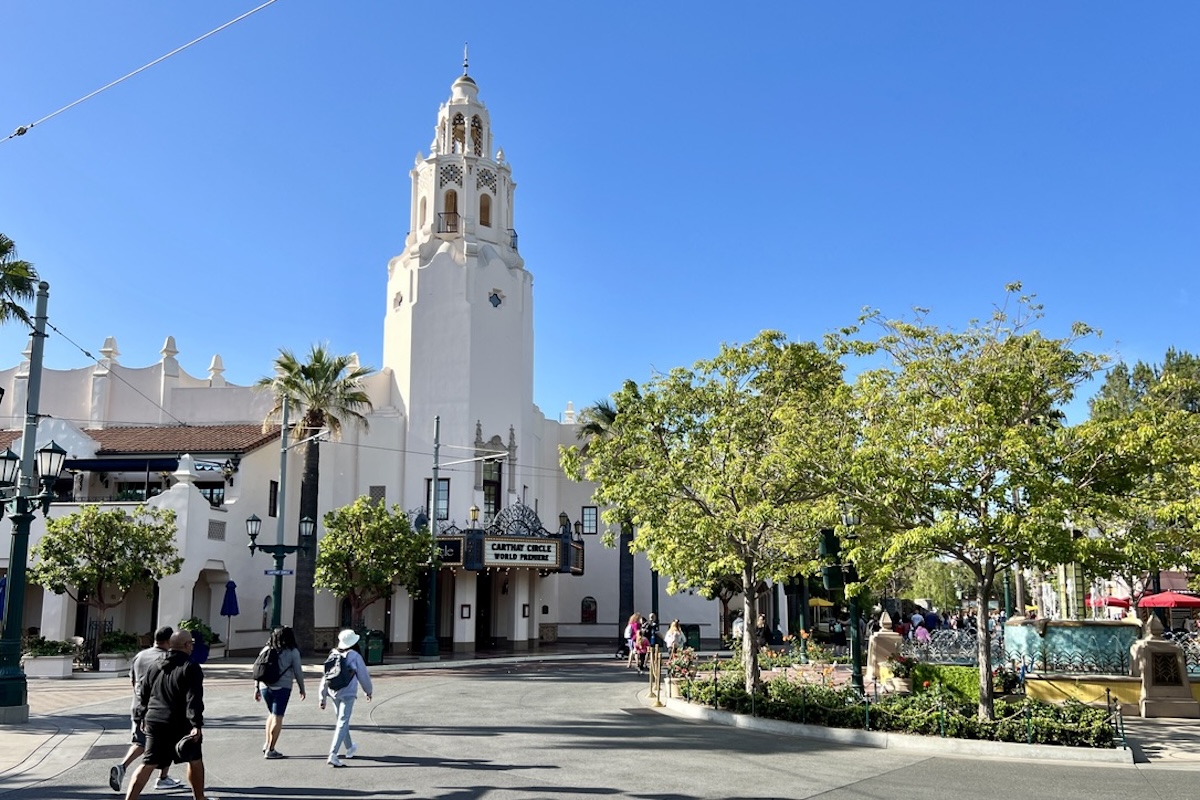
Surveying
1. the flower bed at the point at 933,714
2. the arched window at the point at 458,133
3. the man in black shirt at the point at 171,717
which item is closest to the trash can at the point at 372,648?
the flower bed at the point at 933,714

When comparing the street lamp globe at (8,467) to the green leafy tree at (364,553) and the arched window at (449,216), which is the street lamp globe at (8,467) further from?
the arched window at (449,216)

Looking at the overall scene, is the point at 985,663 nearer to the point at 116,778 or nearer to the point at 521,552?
the point at 116,778

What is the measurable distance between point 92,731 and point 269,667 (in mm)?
5261

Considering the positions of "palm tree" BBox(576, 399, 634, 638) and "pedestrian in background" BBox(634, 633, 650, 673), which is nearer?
Answer: "pedestrian in background" BBox(634, 633, 650, 673)

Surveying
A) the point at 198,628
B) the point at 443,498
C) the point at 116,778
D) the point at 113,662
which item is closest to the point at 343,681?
the point at 116,778

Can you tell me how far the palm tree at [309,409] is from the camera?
110 ft

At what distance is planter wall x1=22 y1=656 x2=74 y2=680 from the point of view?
26109 millimetres

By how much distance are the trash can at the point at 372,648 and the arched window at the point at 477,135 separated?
77.5 ft

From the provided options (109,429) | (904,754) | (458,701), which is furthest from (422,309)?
(904,754)

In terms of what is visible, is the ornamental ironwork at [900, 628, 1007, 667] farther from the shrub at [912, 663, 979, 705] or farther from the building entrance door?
the building entrance door

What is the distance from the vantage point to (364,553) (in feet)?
109

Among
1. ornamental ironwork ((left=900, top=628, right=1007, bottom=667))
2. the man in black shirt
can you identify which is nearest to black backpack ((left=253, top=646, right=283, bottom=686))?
the man in black shirt

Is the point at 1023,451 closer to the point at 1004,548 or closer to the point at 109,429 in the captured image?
the point at 1004,548

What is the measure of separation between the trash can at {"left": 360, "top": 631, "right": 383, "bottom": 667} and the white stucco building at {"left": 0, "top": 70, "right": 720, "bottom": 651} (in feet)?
24.9
